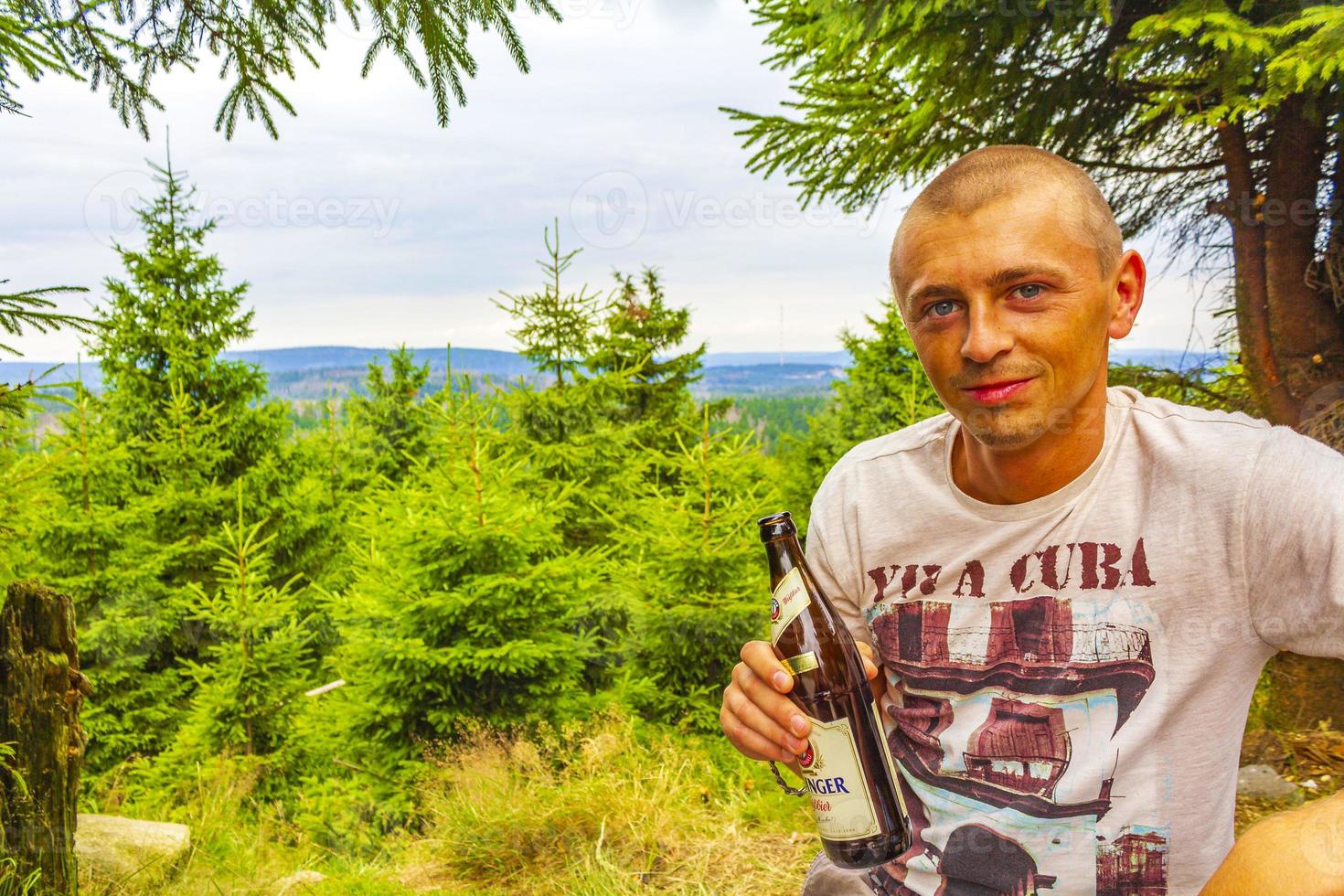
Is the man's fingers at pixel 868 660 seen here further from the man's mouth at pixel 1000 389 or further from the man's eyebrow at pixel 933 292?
the man's eyebrow at pixel 933 292

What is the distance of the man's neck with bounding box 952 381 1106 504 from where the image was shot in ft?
5.30

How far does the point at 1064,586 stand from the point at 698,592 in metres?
6.10

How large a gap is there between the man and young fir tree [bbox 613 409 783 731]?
5677mm

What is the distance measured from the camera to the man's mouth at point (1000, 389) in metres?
1.56

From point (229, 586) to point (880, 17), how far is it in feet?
25.9

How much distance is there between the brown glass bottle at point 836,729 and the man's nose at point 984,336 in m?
0.47

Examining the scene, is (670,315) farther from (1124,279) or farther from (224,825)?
(1124,279)

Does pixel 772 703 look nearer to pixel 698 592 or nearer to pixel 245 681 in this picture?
pixel 698 592

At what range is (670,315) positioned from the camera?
46.4 feet

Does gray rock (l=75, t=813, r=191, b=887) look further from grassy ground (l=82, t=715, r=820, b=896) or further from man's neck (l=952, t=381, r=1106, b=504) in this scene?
man's neck (l=952, t=381, r=1106, b=504)

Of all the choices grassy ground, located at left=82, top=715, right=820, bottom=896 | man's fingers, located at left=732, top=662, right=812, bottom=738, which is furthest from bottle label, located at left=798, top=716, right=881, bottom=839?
grassy ground, located at left=82, top=715, right=820, bottom=896

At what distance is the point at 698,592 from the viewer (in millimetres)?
7562

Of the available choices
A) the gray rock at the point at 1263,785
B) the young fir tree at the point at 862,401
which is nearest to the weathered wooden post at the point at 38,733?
the gray rock at the point at 1263,785
